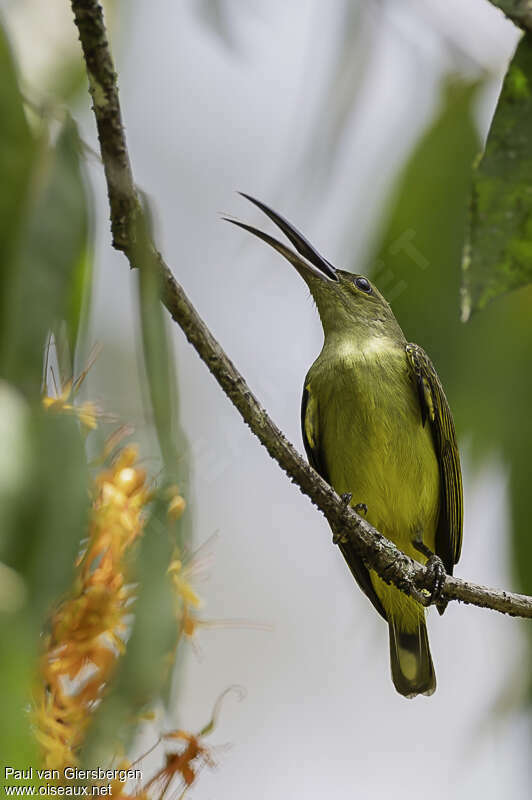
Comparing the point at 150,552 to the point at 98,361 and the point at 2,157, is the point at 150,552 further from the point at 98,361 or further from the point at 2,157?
the point at 2,157

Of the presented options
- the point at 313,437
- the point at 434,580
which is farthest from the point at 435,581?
the point at 313,437

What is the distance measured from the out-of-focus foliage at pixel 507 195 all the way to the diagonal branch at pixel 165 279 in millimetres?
557

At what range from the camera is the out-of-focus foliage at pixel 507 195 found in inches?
72.9

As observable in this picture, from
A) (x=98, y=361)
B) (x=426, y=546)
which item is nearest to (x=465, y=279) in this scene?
(x=98, y=361)

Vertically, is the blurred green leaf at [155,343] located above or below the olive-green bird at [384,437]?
above

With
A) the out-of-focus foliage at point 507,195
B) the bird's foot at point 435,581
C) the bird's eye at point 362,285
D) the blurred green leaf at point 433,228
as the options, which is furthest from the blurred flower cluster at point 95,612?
the bird's eye at point 362,285

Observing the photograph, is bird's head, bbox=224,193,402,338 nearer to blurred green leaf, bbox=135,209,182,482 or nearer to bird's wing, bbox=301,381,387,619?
bird's wing, bbox=301,381,387,619

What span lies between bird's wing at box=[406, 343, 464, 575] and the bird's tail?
440mm

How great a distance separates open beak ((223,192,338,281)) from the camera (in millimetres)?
3438

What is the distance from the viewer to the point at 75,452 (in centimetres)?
178

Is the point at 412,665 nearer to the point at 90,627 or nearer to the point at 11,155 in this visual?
the point at 90,627

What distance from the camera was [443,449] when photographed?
4.28 meters

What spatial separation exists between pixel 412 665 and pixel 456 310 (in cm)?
184

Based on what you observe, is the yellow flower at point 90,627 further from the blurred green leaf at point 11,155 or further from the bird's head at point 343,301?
the bird's head at point 343,301
